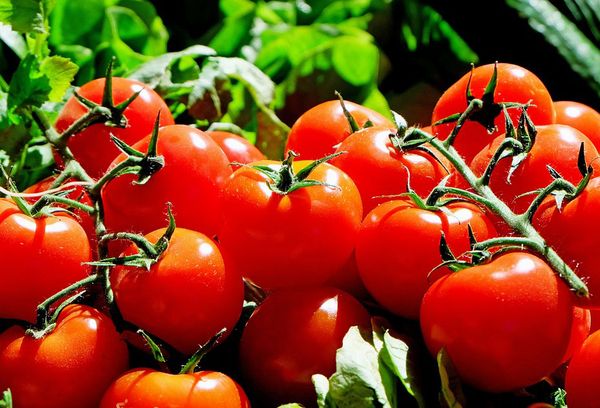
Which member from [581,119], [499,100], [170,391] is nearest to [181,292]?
[170,391]

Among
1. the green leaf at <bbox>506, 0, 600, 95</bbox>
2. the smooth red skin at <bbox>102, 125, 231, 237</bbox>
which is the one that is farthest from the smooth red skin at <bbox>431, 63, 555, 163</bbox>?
the green leaf at <bbox>506, 0, 600, 95</bbox>

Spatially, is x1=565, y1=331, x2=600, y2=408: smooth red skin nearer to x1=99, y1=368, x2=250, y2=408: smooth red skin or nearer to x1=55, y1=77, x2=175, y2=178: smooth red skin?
x1=99, y1=368, x2=250, y2=408: smooth red skin

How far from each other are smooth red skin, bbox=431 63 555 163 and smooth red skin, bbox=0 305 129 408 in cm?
45

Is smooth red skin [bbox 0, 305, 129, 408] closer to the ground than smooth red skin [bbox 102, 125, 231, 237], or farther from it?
closer to the ground

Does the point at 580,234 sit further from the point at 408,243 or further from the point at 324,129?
the point at 324,129

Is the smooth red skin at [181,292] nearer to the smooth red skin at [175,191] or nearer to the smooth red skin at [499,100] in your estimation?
the smooth red skin at [175,191]

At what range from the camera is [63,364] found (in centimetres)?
73

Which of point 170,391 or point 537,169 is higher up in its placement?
point 537,169

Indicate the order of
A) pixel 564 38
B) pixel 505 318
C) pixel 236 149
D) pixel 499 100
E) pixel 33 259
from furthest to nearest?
pixel 564 38, pixel 236 149, pixel 499 100, pixel 33 259, pixel 505 318

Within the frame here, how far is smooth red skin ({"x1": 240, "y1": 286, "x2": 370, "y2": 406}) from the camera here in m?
0.76

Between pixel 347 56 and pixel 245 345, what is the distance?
87 centimetres

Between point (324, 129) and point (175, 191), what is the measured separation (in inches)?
9.0

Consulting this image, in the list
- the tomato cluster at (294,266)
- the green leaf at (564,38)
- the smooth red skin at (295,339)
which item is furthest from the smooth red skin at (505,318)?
the green leaf at (564,38)

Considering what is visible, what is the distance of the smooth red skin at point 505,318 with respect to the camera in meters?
0.66
